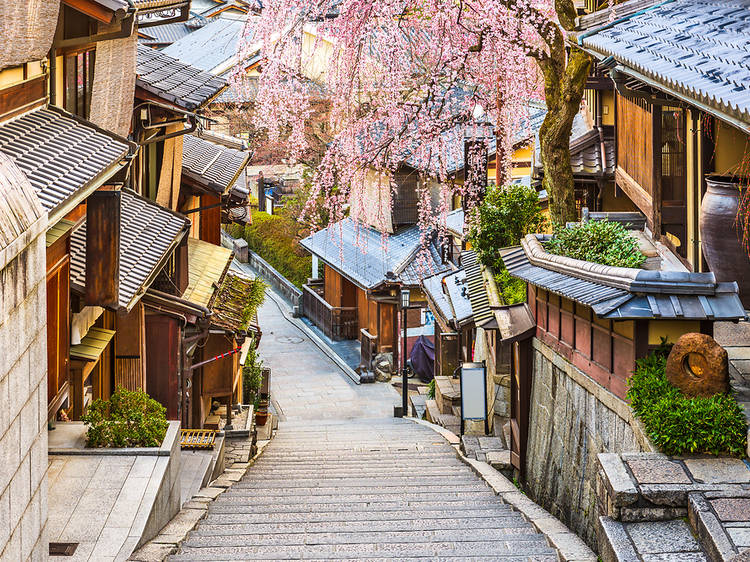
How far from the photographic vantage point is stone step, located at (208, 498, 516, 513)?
9.90m

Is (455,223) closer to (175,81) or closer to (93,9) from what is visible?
(175,81)

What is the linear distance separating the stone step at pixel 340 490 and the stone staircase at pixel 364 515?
0.01 m

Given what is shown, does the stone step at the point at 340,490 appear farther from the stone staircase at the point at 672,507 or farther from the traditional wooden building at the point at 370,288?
the traditional wooden building at the point at 370,288

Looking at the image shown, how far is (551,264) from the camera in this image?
10891 mm

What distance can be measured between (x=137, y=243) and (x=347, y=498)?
481 cm

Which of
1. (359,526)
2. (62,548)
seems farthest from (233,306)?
(62,548)

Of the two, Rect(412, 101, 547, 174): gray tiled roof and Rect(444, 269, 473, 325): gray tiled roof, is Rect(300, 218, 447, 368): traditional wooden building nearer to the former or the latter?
Rect(444, 269, 473, 325): gray tiled roof

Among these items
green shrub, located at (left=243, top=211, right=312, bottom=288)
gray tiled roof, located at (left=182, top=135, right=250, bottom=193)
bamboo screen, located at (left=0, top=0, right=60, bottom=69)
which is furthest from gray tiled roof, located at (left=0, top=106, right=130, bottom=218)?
green shrub, located at (left=243, top=211, right=312, bottom=288)

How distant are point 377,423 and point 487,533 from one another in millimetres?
15143

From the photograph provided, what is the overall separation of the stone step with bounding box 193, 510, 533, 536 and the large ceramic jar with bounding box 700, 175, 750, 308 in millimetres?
3365

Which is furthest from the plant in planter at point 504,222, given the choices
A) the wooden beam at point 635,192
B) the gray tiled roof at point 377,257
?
the gray tiled roof at point 377,257

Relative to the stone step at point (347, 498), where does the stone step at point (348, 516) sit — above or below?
above

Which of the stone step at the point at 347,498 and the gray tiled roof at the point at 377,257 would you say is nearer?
the stone step at the point at 347,498

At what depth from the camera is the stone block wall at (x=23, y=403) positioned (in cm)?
494
